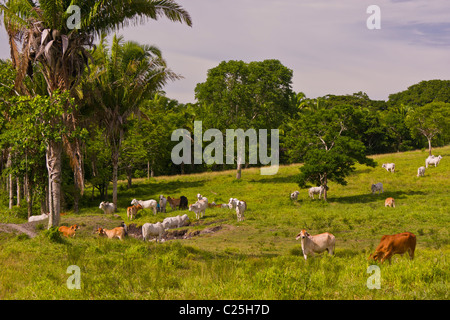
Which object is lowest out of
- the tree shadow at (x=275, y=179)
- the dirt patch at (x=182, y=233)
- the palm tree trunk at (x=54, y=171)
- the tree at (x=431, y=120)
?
the dirt patch at (x=182, y=233)

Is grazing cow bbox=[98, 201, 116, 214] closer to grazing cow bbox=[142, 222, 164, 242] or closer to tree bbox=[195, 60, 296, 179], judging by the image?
grazing cow bbox=[142, 222, 164, 242]

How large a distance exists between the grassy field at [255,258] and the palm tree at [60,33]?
3600mm

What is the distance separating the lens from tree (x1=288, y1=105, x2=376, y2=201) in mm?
36156

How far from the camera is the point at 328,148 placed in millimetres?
38688

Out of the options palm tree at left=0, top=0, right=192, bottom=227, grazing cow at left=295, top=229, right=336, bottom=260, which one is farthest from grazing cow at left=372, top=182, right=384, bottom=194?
palm tree at left=0, top=0, right=192, bottom=227

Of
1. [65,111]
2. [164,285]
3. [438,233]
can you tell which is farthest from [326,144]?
[164,285]

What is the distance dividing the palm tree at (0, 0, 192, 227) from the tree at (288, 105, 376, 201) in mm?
22521

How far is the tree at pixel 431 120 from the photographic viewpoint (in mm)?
55125

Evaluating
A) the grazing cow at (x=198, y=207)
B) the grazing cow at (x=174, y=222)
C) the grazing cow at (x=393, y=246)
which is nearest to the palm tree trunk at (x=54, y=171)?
the grazing cow at (x=174, y=222)

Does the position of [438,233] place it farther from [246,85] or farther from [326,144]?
[246,85]

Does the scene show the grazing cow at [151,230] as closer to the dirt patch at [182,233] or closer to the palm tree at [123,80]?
the dirt patch at [182,233]

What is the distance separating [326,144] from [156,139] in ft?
69.2

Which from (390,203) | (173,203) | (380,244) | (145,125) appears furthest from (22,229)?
(145,125)
